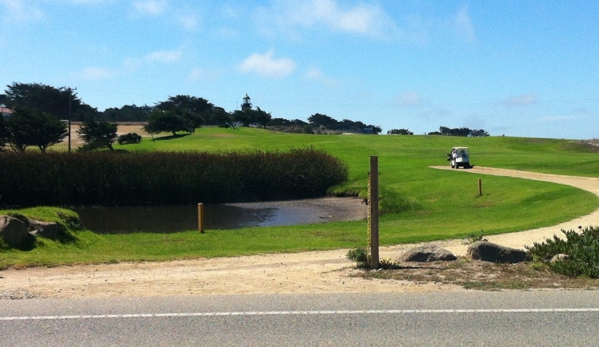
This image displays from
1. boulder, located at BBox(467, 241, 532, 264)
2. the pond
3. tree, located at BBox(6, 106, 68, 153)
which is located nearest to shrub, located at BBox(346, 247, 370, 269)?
boulder, located at BBox(467, 241, 532, 264)

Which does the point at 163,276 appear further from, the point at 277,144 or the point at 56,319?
the point at 277,144

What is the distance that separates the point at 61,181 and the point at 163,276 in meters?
36.3

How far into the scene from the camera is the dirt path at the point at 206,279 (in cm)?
983

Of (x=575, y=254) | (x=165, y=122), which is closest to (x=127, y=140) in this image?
(x=165, y=122)

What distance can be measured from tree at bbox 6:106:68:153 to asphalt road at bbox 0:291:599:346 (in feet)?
225

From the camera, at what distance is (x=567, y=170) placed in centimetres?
4906

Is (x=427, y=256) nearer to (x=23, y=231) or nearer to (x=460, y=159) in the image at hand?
(x=23, y=231)

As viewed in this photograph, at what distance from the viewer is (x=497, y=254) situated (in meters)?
12.2

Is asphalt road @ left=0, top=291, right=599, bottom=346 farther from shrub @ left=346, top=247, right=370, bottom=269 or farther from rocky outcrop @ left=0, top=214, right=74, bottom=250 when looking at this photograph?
rocky outcrop @ left=0, top=214, right=74, bottom=250

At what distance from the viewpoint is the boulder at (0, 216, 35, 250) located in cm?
1423

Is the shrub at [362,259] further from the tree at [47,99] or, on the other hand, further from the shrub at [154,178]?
the tree at [47,99]

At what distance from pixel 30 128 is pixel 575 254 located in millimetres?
70795

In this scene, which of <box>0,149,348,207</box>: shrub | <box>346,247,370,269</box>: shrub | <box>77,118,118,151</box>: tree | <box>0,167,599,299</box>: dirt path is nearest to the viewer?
<box>0,167,599,299</box>: dirt path

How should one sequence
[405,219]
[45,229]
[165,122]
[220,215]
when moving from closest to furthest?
[45,229]
[405,219]
[220,215]
[165,122]
